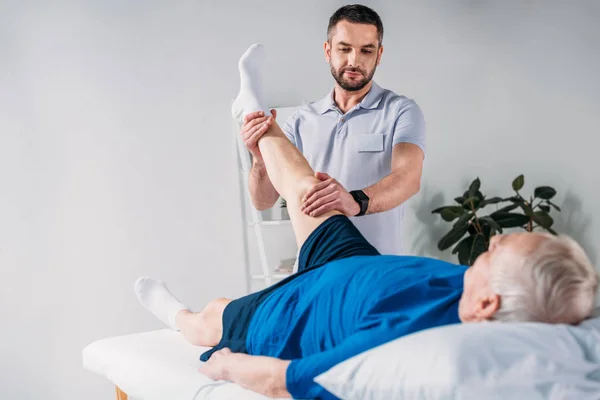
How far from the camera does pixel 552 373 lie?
1.03m

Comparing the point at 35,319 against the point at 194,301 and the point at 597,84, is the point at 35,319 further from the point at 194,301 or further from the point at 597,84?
the point at 597,84

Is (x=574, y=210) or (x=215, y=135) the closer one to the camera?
(x=574, y=210)

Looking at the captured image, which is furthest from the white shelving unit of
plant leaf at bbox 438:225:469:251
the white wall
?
plant leaf at bbox 438:225:469:251

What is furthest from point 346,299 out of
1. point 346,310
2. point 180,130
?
point 180,130

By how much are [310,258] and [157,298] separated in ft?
1.97

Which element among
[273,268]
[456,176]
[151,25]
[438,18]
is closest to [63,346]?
[273,268]

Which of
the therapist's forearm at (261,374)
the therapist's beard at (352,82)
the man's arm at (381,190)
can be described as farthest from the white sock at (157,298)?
the therapist's beard at (352,82)

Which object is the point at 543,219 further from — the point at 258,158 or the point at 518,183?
the point at 258,158

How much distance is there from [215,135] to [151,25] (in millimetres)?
772

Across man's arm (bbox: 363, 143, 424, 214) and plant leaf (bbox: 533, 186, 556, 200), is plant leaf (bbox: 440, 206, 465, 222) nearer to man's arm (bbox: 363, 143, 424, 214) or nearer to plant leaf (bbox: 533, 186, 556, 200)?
plant leaf (bbox: 533, 186, 556, 200)

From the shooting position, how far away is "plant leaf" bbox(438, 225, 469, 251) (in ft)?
11.7

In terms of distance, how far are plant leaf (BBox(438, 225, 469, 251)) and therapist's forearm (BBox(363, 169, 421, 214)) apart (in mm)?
1467

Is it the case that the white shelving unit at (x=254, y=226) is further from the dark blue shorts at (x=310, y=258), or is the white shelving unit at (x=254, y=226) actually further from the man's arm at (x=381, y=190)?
the dark blue shorts at (x=310, y=258)

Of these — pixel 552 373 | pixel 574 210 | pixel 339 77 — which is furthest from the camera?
pixel 574 210
